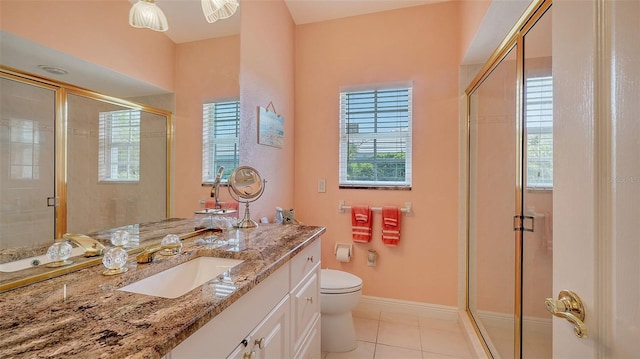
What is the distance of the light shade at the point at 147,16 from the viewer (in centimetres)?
111

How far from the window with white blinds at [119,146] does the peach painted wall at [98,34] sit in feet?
0.59

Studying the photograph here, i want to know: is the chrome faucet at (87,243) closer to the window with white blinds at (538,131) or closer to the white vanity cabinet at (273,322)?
the white vanity cabinet at (273,322)

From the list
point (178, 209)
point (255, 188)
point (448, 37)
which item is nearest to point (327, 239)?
point (255, 188)

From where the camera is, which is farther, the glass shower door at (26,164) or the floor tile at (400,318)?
the floor tile at (400,318)

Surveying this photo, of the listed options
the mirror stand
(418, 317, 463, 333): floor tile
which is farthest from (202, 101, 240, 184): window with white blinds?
(418, 317, 463, 333): floor tile

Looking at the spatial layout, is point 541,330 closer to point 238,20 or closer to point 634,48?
point 634,48

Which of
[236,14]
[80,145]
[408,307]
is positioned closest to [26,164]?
[80,145]

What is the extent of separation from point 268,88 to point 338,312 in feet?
5.71

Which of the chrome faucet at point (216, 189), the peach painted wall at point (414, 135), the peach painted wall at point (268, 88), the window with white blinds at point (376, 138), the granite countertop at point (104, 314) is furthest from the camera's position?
the window with white blinds at point (376, 138)

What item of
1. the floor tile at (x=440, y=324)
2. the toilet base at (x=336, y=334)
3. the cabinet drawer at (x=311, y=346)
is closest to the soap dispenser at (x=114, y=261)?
the cabinet drawer at (x=311, y=346)

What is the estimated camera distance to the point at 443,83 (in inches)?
93.1

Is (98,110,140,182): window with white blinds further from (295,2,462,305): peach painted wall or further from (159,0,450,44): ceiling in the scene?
(295,2,462,305): peach painted wall

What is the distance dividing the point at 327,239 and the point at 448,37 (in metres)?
2.05

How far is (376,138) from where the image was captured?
101 inches
